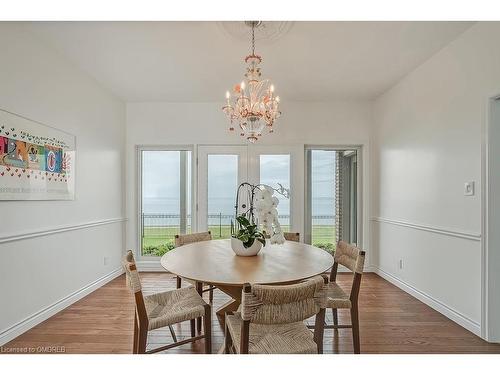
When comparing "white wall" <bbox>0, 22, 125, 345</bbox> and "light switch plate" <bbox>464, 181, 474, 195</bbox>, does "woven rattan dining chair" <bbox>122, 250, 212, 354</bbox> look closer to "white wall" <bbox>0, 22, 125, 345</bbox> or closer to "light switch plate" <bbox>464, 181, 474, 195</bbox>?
"white wall" <bbox>0, 22, 125, 345</bbox>

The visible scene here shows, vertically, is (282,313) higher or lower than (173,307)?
higher

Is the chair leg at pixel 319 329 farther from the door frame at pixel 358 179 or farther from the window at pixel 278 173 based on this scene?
the door frame at pixel 358 179

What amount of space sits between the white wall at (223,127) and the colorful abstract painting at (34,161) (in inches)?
51.1

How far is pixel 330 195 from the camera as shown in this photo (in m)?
4.46

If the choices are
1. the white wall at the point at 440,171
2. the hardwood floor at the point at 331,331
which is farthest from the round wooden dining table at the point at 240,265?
the white wall at the point at 440,171

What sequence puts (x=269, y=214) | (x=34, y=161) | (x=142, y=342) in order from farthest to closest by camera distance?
1. (x=34, y=161)
2. (x=269, y=214)
3. (x=142, y=342)

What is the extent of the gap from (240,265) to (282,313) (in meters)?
0.62

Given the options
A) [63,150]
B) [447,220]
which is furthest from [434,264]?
[63,150]

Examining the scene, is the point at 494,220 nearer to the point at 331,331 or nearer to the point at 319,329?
the point at 331,331

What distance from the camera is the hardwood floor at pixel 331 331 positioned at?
2213 millimetres

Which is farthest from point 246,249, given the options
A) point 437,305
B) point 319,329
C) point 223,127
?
point 223,127
